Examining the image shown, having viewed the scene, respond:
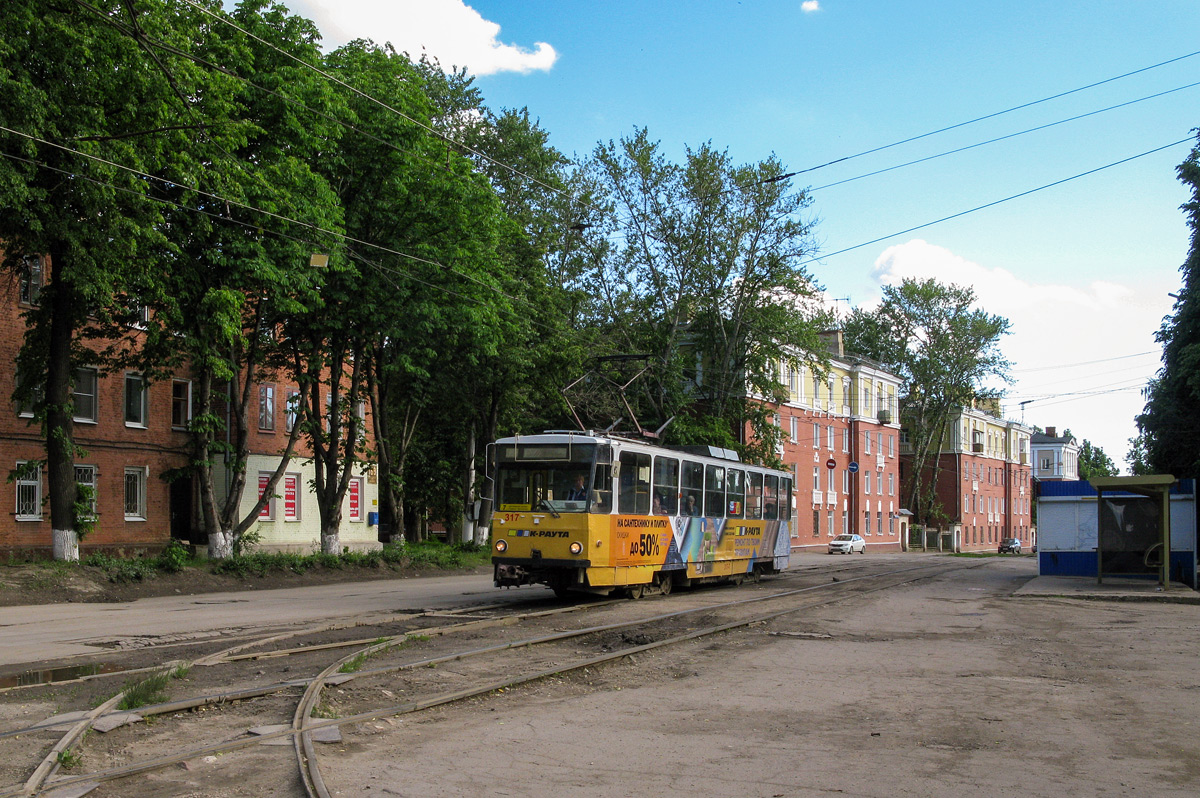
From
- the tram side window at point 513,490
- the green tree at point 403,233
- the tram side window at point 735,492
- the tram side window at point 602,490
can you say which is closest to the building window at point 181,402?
the green tree at point 403,233

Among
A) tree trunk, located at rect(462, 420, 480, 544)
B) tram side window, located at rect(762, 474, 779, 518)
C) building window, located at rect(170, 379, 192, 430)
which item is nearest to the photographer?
tram side window, located at rect(762, 474, 779, 518)

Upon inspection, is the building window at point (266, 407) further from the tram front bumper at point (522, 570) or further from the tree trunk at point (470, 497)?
the tram front bumper at point (522, 570)

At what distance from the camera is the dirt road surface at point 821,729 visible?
6387mm

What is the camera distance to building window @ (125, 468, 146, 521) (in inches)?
1281

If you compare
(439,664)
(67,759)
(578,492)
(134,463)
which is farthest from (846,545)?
(67,759)

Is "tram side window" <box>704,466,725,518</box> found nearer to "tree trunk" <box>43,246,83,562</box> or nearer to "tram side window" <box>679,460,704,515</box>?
"tram side window" <box>679,460,704,515</box>

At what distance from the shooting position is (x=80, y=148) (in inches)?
762

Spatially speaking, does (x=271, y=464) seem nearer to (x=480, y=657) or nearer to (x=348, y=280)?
(x=348, y=280)

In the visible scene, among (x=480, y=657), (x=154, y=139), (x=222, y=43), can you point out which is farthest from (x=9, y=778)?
(x=222, y=43)

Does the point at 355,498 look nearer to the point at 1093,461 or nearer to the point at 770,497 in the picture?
the point at 770,497

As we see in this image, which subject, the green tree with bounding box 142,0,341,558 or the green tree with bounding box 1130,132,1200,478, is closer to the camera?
the green tree with bounding box 142,0,341,558

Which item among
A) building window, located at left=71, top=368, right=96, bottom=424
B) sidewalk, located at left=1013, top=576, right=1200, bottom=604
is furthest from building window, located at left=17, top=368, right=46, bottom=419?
sidewalk, located at left=1013, top=576, right=1200, bottom=604

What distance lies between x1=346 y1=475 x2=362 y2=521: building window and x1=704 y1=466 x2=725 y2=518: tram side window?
21844 millimetres

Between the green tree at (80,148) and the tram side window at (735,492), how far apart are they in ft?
42.1
